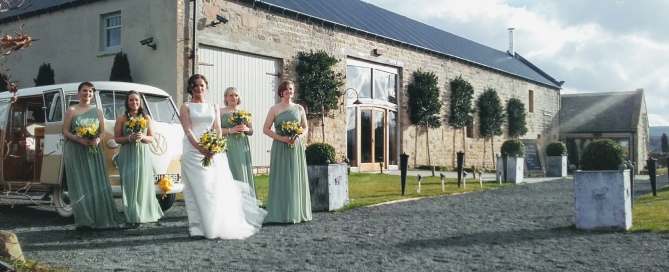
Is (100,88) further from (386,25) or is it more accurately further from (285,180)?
(386,25)

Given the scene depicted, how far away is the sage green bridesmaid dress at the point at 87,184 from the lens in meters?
7.24

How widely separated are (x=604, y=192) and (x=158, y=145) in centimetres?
608

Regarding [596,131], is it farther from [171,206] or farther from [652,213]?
[171,206]

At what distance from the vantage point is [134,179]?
292 inches

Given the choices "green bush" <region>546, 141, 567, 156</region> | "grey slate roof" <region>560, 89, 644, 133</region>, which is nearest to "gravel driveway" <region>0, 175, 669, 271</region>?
"green bush" <region>546, 141, 567, 156</region>

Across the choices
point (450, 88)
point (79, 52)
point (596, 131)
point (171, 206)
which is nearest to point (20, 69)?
point (79, 52)

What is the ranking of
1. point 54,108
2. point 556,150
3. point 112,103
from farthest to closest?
point 556,150, point 112,103, point 54,108

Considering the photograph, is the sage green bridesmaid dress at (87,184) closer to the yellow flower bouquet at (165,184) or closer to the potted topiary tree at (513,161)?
the yellow flower bouquet at (165,184)

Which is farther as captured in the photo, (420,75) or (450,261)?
(420,75)

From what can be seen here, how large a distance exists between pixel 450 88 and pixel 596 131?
1673 cm

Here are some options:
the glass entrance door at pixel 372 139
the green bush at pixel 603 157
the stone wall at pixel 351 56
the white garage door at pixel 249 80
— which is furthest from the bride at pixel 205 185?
the glass entrance door at pixel 372 139

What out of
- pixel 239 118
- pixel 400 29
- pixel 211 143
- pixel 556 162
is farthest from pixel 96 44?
pixel 556 162

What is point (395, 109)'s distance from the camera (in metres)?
22.0

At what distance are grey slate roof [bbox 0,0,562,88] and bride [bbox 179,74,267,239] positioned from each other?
27.6 feet
